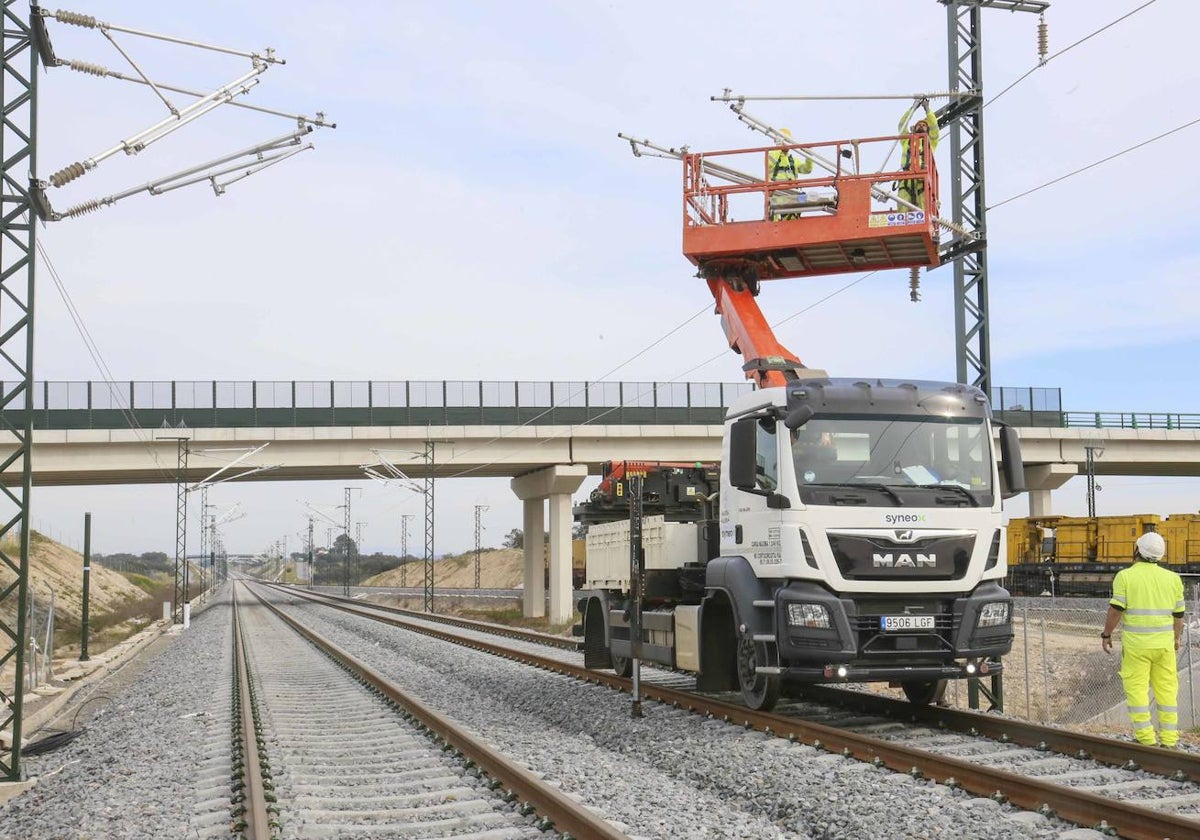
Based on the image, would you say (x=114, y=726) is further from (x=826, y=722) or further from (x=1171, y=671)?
(x=1171, y=671)

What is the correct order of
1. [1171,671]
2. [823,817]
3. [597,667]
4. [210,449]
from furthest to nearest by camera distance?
[210,449] → [597,667] → [1171,671] → [823,817]

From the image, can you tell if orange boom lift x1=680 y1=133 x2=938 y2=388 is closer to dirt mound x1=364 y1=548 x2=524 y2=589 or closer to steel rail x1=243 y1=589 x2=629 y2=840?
steel rail x1=243 y1=589 x2=629 y2=840

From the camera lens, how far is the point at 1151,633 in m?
10.1

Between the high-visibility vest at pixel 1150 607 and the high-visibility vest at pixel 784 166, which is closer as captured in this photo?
the high-visibility vest at pixel 1150 607

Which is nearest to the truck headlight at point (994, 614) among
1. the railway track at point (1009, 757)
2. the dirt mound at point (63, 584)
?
the railway track at point (1009, 757)

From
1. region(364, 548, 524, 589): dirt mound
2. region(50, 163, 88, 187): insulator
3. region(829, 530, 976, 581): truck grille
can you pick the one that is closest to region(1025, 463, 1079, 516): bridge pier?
region(829, 530, 976, 581): truck grille

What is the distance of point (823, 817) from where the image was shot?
25.6ft

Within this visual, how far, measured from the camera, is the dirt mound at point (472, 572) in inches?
4641

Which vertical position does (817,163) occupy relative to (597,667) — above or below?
above

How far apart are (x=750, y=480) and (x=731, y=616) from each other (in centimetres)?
207

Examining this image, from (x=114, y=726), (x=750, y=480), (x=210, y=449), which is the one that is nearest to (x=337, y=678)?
(x=114, y=726)

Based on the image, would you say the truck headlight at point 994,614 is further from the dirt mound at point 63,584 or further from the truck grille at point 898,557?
the dirt mound at point 63,584

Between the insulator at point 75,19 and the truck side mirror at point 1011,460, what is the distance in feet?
34.1

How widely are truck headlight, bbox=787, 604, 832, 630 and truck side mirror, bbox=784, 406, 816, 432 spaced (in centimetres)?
166
